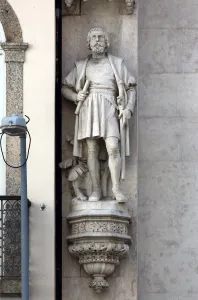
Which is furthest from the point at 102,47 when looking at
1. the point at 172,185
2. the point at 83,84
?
the point at 172,185

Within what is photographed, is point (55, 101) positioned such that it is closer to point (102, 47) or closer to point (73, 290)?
point (102, 47)

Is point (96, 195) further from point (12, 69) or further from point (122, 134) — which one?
point (12, 69)

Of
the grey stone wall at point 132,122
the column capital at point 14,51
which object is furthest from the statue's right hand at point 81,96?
the column capital at point 14,51

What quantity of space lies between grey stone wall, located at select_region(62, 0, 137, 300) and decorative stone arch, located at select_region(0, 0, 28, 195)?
83cm

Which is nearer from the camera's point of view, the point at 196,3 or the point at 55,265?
the point at 55,265

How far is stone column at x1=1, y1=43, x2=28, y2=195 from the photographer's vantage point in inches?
984

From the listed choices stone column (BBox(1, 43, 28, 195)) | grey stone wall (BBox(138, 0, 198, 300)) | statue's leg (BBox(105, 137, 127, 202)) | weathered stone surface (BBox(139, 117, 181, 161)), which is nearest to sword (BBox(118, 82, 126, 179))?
statue's leg (BBox(105, 137, 127, 202))

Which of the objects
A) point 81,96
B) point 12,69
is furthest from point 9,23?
point 81,96

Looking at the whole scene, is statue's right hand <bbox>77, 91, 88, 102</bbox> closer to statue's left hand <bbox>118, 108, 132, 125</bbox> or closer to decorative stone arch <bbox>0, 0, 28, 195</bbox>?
statue's left hand <bbox>118, 108, 132, 125</bbox>

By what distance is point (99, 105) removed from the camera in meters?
25.4

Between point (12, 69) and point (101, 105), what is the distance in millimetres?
1299

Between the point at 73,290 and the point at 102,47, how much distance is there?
11.0 ft

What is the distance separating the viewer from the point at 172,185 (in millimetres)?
26422

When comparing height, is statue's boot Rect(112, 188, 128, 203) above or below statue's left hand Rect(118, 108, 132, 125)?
below
